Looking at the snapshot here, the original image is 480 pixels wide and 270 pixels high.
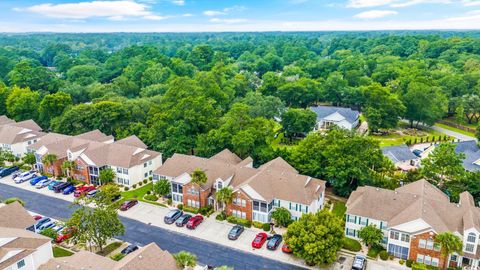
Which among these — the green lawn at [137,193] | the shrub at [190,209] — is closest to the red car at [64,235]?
the green lawn at [137,193]

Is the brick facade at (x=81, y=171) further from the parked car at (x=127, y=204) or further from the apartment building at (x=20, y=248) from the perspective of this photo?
the apartment building at (x=20, y=248)

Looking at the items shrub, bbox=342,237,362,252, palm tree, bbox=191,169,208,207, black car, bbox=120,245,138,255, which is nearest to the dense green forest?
shrub, bbox=342,237,362,252

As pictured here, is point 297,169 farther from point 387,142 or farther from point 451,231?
point 387,142

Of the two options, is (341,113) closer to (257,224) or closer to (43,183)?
(257,224)

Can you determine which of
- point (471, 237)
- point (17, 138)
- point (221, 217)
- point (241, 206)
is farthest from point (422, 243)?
point (17, 138)

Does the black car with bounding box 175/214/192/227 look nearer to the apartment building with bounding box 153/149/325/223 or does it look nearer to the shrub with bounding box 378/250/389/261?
the apartment building with bounding box 153/149/325/223
